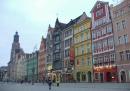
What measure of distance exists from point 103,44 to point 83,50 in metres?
11.6

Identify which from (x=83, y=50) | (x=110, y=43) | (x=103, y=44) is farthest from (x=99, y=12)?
(x=83, y=50)

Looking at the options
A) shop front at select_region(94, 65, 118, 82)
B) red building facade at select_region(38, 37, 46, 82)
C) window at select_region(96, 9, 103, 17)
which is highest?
window at select_region(96, 9, 103, 17)

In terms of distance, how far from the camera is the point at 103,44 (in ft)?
214

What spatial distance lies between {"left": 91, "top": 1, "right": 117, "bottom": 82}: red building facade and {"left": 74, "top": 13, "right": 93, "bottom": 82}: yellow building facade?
3129mm

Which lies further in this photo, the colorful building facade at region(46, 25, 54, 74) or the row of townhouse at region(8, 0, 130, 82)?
the colorful building facade at region(46, 25, 54, 74)

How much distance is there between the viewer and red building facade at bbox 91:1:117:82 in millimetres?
61234

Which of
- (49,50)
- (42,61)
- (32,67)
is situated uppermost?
(49,50)

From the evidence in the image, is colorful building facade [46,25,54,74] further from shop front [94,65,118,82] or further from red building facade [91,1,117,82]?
shop front [94,65,118,82]

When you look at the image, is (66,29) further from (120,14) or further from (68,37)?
(120,14)

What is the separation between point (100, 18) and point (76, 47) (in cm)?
1625

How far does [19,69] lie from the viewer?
15300cm

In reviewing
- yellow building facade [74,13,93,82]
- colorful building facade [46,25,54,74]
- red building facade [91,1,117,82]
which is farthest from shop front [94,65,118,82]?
colorful building facade [46,25,54,74]

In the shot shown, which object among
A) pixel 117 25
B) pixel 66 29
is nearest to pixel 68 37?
pixel 66 29

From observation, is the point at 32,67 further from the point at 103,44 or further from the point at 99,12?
the point at 103,44
